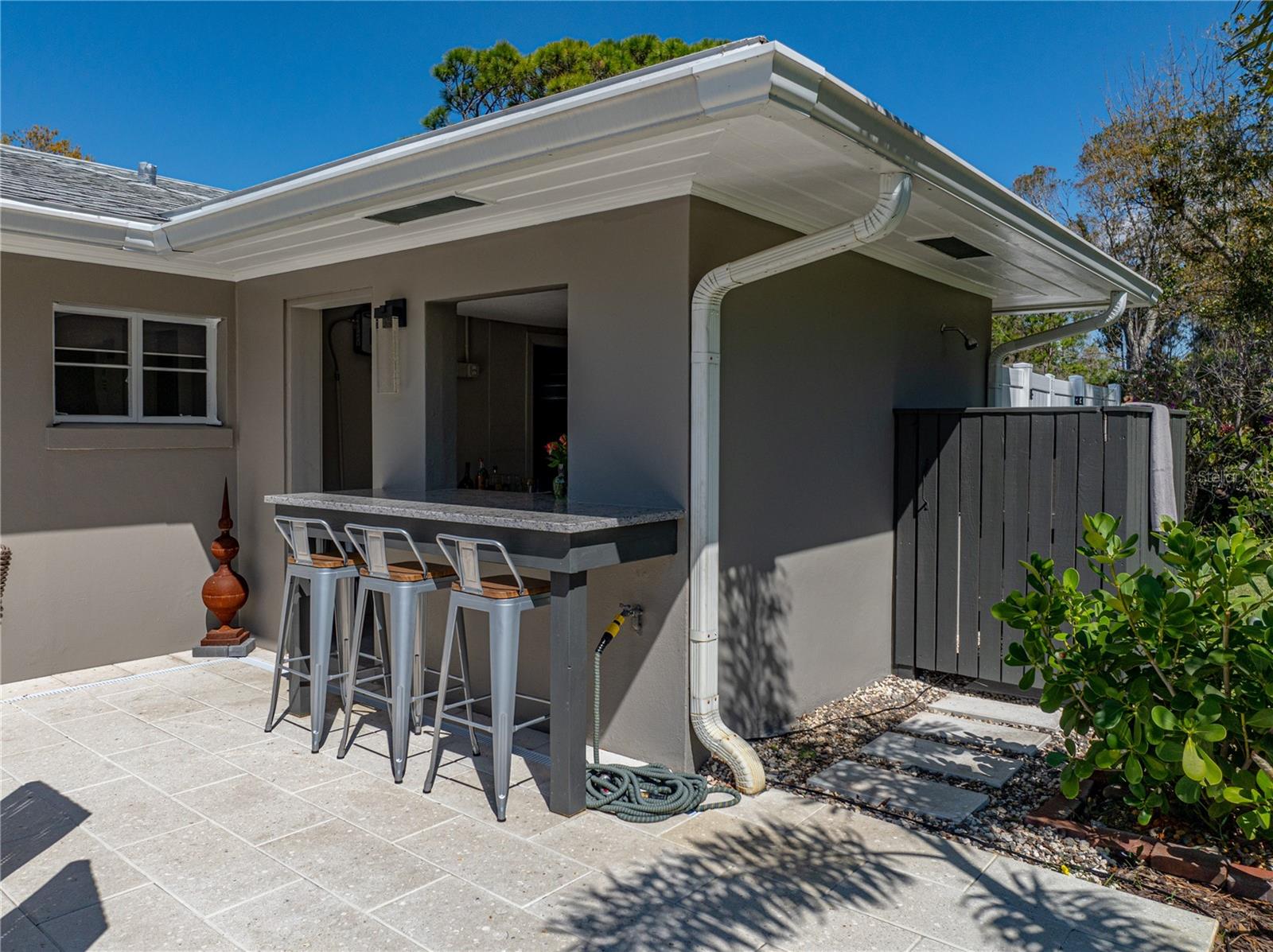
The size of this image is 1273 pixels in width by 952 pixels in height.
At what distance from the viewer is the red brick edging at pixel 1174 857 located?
2.92 meters

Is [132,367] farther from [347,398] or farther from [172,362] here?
[347,398]

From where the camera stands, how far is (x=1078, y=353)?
18531 millimetres

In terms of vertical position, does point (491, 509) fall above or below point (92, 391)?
below

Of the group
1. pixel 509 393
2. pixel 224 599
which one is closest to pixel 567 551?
pixel 224 599

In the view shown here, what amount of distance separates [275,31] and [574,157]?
1110 centimetres

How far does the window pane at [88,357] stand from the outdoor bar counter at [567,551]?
3035 mm

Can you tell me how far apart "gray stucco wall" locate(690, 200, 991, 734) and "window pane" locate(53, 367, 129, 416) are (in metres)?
4.30

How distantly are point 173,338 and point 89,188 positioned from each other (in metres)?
1.12

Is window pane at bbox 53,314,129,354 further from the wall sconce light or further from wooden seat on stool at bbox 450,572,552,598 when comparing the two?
wooden seat on stool at bbox 450,572,552,598

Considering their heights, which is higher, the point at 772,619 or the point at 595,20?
the point at 595,20

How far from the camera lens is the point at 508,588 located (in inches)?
146

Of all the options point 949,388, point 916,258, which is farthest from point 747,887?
point 949,388

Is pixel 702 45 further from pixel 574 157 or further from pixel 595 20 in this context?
pixel 574 157

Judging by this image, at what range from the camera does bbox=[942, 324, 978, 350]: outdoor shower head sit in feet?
21.3
